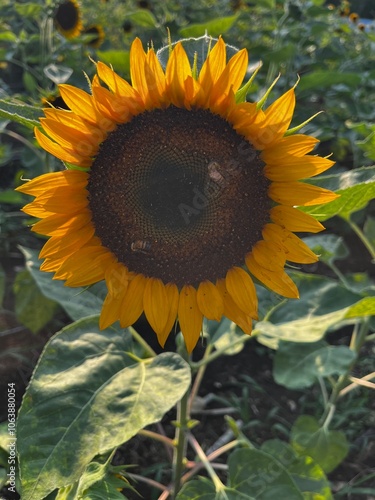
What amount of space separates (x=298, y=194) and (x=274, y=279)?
13cm

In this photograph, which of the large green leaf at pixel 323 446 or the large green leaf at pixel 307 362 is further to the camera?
the large green leaf at pixel 323 446

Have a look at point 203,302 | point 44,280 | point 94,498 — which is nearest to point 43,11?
point 44,280

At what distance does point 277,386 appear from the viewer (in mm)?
1770

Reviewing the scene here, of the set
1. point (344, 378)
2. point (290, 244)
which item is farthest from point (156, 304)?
point (344, 378)

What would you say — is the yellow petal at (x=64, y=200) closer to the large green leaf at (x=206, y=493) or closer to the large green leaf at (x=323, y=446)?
the large green leaf at (x=206, y=493)

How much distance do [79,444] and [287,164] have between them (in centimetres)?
51

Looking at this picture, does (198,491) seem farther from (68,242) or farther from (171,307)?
(68,242)

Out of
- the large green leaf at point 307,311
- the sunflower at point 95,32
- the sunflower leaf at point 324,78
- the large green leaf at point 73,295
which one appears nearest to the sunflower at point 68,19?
the sunflower at point 95,32

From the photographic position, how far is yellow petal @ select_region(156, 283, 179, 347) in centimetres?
86

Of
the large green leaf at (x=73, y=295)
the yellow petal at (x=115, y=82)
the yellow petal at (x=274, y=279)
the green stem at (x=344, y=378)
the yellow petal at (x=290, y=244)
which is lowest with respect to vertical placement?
the green stem at (x=344, y=378)

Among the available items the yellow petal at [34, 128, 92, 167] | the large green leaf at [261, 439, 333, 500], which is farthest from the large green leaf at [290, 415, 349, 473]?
the yellow petal at [34, 128, 92, 167]

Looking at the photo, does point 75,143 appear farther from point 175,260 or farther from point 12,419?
point 12,419

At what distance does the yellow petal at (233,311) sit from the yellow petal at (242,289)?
1 cm

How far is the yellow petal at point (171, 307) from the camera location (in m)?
0.86
